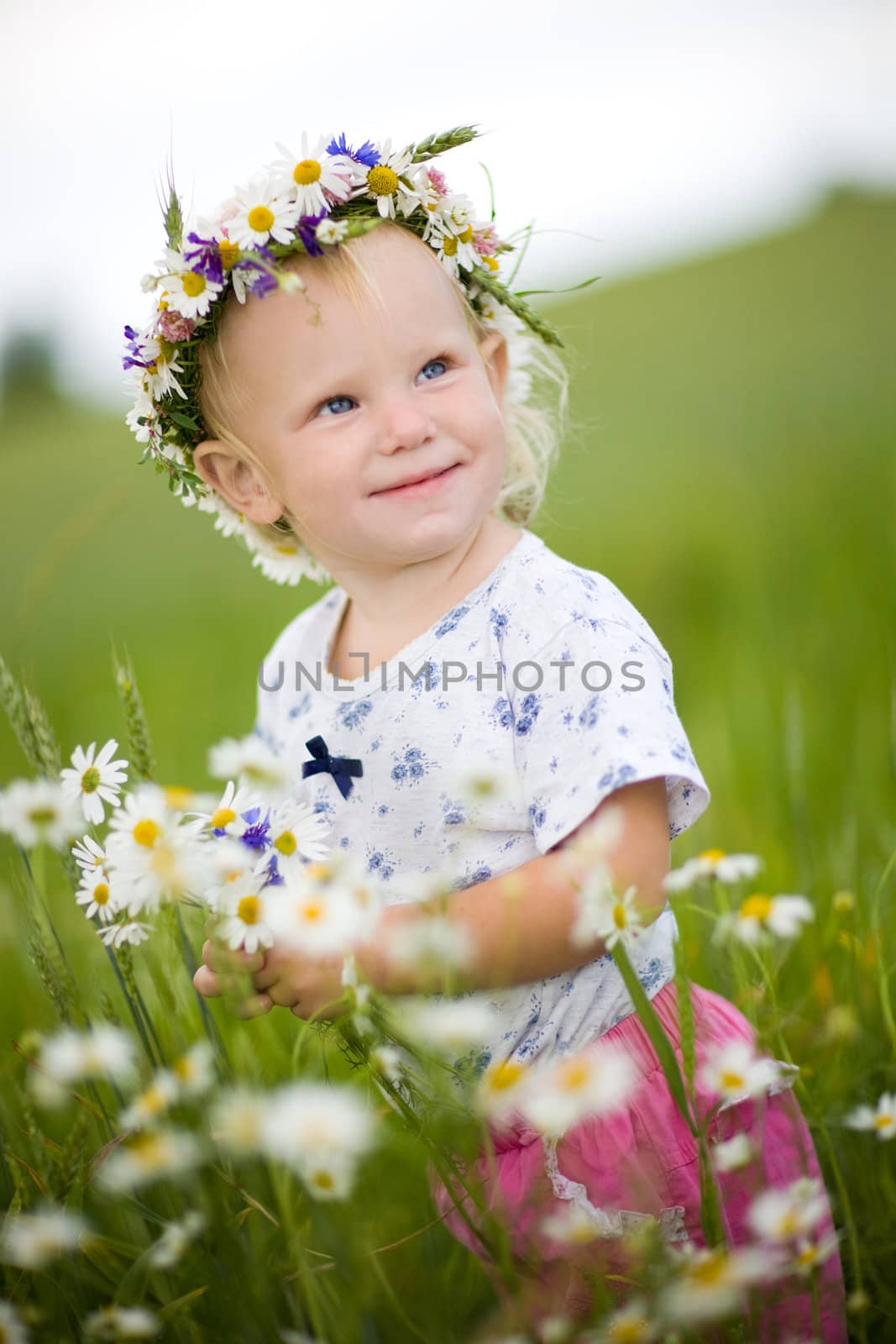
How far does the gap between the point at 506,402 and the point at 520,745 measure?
2.65 feet

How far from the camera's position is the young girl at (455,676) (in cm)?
144

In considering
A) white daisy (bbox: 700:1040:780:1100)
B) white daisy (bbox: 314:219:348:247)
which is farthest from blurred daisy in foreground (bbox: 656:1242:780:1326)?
white daisy (bbox: 314:219:348:247)

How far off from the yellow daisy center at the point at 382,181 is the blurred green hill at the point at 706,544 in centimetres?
46

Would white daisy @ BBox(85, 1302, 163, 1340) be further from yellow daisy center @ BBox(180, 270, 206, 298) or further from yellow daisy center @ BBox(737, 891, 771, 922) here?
yellow daisy center @ BBox(180, 270, 206, 298)

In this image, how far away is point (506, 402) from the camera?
2.06 meters

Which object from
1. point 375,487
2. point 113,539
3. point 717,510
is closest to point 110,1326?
point 375,487

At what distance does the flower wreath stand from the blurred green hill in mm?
163

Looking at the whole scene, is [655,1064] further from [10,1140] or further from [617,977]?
[10,1140]

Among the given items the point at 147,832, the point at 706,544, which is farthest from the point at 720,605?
the point at 147,832

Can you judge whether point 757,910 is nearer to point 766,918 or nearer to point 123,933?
point 766,918

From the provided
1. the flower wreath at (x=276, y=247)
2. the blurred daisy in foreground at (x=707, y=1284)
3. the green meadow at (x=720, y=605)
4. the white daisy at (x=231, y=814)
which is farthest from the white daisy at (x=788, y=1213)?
the flower wreath at (x=276, y=247)

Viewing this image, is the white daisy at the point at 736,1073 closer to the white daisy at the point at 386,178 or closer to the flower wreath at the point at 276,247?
the flower wreath at the point at 276,247

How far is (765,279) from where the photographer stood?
1105 centimetres

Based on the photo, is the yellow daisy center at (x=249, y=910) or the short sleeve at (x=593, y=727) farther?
the short sleeve at (x=593, y=727)
